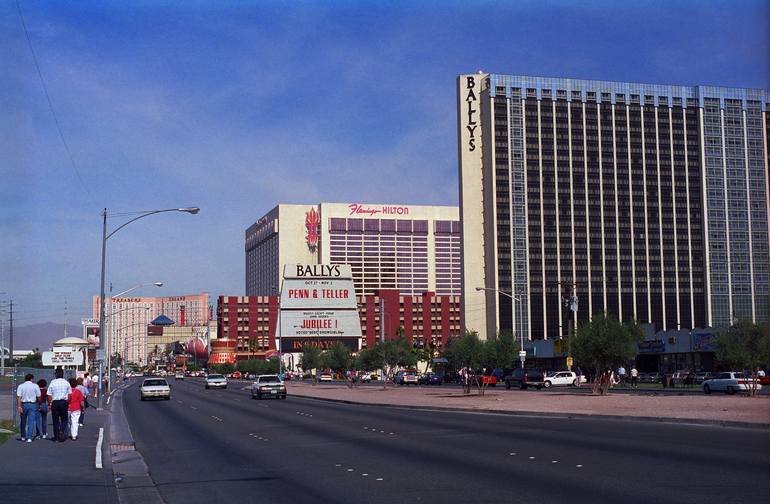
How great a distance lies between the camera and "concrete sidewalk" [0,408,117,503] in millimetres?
13242

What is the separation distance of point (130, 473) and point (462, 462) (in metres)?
6.72

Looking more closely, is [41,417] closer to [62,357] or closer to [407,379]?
[62,357]

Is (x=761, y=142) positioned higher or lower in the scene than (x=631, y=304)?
higher

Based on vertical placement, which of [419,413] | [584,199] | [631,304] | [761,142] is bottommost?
[419,413]

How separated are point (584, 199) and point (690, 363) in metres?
72.9

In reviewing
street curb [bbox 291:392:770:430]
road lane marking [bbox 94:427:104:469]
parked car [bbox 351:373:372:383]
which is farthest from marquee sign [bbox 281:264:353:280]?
road lane marking [bbox 94:427:104:469]

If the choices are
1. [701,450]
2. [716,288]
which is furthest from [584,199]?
[701,450]

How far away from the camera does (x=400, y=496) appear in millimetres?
13188

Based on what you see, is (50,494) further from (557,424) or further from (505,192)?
(505,192)

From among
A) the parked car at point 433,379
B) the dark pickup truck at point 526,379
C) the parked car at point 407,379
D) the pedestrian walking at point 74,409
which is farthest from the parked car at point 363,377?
the pedestrian walking at point 74,409

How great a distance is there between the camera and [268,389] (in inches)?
2328

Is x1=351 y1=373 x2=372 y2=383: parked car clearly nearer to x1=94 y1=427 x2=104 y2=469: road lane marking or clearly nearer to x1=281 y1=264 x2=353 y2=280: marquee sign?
x1=281 y1=264 x2=353 y2=280: marquee sign

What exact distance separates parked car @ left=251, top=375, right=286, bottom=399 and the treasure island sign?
99.5 meters

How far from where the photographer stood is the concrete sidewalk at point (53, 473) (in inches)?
521
